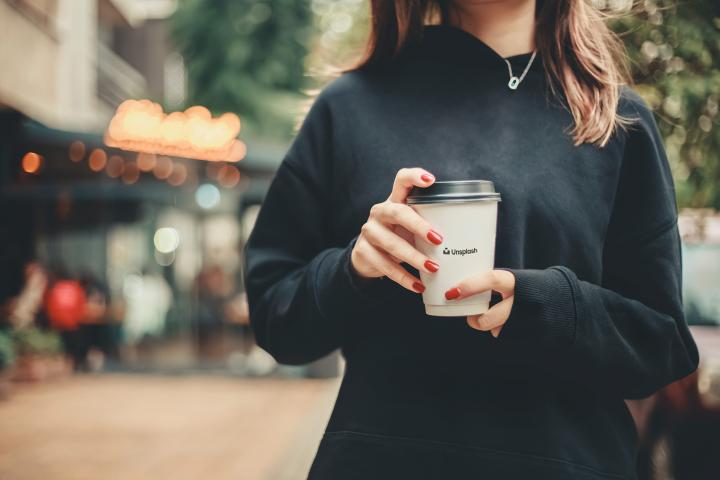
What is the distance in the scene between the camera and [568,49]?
5.09ft

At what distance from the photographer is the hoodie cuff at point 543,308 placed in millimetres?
1188

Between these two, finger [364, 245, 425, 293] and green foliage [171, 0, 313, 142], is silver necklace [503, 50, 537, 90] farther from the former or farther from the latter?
green foliage [171, 0, 313, 142]

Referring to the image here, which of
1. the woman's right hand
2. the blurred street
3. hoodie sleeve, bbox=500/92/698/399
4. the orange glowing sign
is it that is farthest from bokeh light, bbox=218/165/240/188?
the woman's right hand

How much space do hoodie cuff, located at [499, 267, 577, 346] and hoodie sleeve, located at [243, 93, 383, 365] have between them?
0.38m

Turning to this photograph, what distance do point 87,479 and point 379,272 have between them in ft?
20.6

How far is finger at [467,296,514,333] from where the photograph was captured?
1.16 meters

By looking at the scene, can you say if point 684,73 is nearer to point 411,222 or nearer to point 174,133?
point 411,222

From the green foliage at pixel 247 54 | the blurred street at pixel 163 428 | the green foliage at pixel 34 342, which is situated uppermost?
the green foliage at pixel 247 54

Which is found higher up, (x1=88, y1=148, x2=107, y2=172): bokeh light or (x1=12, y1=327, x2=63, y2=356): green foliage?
(x1=88, y1=148, x2=107, y2=172): bokeh light

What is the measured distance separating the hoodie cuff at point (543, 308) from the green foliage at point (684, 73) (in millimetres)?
1875

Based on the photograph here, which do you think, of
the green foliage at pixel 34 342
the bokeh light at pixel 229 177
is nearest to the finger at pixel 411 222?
the green foliage at pixel 34 342

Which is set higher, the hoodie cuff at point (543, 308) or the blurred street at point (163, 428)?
the hoodie cuff at point (543, 308)

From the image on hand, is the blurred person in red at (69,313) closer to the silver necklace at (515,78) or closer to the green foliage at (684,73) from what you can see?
the green foliage at (684,73)

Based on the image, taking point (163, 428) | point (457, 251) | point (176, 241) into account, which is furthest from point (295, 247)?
point (176, 241)
